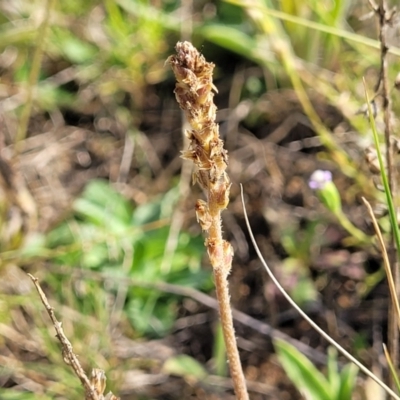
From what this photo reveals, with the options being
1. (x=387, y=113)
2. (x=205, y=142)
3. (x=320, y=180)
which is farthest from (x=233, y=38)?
(x=205, y=142)

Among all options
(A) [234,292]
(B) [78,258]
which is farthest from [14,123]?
(A) [234,292]

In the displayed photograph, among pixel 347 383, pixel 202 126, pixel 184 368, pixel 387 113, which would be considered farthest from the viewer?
pixel 184 368

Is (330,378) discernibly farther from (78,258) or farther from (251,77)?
(251,77)

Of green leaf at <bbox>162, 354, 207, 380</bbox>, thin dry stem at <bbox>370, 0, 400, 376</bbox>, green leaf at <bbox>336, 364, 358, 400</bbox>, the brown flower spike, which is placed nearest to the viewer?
the brown flower spike

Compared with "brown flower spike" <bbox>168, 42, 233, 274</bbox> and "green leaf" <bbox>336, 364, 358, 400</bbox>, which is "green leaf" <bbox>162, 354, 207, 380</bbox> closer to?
"green leaf" <bbox>336, 364, 358, 400</bbox>

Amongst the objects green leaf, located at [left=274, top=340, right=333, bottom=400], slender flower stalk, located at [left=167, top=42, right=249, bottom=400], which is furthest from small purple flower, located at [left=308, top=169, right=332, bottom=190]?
slender flower stalk, located at [left=167, top=42, right=249, bottom=400]

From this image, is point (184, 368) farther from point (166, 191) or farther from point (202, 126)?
point (202, 126)
